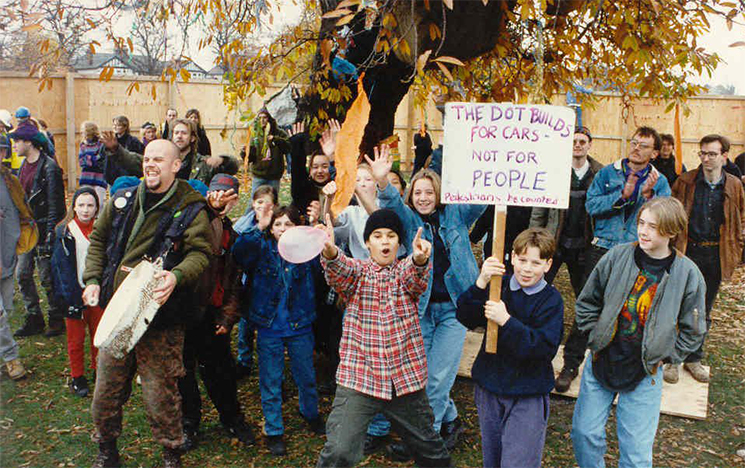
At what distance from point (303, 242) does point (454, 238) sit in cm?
111

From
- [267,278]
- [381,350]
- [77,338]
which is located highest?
[267,278]

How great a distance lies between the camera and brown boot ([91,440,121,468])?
12.6ft

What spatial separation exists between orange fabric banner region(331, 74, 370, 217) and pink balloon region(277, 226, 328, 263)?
361 mm

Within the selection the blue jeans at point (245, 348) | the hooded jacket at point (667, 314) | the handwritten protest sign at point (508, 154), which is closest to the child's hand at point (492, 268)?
the handwritten protest sign at point (508, 154)

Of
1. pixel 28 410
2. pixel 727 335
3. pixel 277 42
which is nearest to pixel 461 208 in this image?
pixel 277 42

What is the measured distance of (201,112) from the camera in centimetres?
1756

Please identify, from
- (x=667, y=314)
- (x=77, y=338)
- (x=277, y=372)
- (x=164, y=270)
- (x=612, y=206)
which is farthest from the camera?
(x=77, y=338)

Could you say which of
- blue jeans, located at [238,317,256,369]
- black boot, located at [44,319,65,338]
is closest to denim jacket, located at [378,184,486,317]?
blue jeans, located at [238,317,256,369]

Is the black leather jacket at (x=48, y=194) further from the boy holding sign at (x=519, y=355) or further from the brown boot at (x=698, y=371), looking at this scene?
the brown boot at (x=698, y=371)

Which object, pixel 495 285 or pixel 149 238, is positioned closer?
pixel 495 285

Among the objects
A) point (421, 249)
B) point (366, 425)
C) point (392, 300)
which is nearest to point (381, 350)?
point (392, 300)

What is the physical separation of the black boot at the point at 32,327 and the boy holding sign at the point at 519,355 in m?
4.80

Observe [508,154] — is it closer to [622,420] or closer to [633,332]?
[633,332]

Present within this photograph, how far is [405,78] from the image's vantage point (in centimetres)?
568
